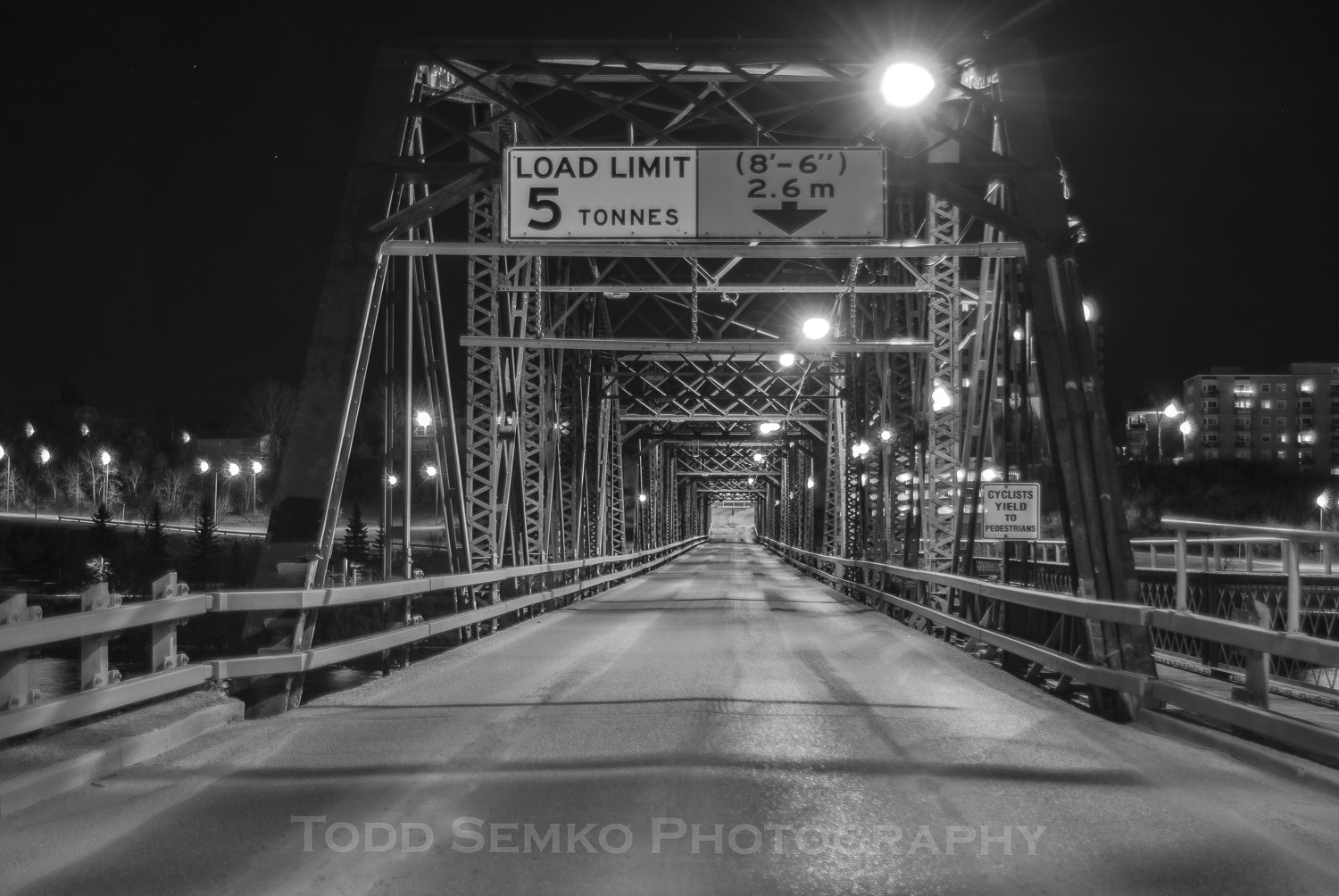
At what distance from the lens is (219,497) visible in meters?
101

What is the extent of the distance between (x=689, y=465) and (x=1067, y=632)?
76404 millimetres

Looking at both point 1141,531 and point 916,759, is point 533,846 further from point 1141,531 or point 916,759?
point 1141,531

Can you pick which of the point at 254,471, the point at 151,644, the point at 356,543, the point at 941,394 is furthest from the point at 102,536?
the point at 151,644

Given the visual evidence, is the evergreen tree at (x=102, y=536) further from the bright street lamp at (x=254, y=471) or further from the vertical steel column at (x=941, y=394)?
the vertical steel column at (x=941, y=394)

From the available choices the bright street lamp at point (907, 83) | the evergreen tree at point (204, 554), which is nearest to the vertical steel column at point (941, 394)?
the bright street lamp at point (907, 83)

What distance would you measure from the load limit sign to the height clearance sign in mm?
4180

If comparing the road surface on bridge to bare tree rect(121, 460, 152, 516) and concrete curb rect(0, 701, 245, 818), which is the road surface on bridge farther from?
bare tree rect(121, 460, 152, 516)

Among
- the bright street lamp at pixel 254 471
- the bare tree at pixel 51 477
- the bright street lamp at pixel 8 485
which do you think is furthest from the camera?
the bare tree at pixel 51 477

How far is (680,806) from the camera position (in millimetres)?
5492

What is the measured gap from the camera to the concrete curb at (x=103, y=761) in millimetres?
5301

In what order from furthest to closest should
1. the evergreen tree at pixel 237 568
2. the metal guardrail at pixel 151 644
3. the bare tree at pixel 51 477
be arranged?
the bare tree at pixel 51 477 < the evergreen tree at pixel 237 568 < the metal guardrail at pixel 151 644

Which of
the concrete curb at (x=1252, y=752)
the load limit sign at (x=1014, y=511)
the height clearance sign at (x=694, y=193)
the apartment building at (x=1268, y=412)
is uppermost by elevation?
the apartment building at (x=1268, y=412)

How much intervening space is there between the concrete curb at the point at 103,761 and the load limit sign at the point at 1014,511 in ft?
29.8

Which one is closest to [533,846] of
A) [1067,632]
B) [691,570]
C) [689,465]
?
[1067,632]
